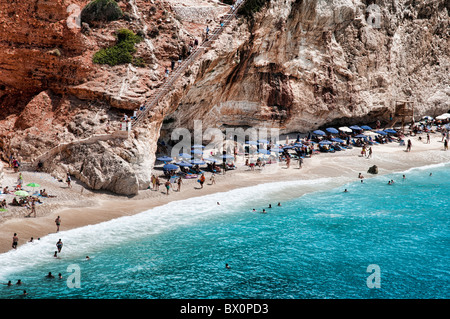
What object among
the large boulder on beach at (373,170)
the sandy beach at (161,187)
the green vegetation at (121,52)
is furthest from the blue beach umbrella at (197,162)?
the large boulder on beach at (373,170)

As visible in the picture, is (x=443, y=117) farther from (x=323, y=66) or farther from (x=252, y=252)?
(x=252, y=252)

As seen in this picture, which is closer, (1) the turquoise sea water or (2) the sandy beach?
(1) the turquoise sea water

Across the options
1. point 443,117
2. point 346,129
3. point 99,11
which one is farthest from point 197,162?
point 443,117

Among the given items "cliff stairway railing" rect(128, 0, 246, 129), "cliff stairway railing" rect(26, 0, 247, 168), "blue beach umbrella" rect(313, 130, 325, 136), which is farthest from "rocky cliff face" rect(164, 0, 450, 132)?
"blue beach umbrella" rect(313, 130, 325, 136)

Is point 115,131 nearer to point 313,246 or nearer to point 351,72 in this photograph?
point 313,246

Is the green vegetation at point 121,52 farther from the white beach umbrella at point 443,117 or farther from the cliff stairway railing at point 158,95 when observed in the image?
the white beach umbrella at point 443,117

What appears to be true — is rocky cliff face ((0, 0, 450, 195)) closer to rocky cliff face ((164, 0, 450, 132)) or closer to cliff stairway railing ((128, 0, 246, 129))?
rocky cliff face ((164, 0, 450, 132))

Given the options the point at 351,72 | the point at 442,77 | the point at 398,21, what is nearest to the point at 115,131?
the point at 351,72
